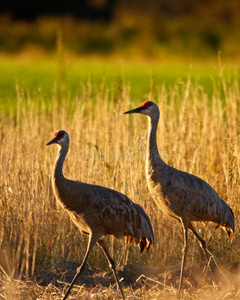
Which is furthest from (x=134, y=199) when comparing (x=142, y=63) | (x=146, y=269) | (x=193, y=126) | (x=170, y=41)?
(x=170, y=41)

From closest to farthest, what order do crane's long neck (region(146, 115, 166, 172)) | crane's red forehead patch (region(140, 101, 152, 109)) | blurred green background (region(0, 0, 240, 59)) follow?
crane's long neck (region(146, 115, 166, 172)) < crane's red forehead patch (region(140, 101, 152, 109)) < blurred green background (region(0, 0, 240, 59))

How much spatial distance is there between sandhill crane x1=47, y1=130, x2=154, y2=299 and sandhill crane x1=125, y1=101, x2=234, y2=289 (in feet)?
0.92

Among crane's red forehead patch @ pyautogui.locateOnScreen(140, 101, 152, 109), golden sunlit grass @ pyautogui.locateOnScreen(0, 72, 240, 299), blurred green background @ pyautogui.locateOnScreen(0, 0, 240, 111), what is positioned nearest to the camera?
crane's red forehead patch @ pyautogui.locateOnScreen(140, 101, 152, 109)

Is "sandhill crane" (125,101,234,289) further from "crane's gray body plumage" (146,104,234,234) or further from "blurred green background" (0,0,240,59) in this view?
"blurred green background" (0,0,240,59)

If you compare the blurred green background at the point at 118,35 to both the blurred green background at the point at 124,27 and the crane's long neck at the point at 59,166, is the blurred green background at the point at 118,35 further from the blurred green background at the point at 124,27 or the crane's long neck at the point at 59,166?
the crane's long neck at the point at 59,166

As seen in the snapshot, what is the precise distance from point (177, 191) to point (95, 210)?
0.79 meters

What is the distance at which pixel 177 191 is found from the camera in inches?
217

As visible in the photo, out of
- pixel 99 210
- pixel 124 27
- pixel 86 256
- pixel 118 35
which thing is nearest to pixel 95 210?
pixel 99 210

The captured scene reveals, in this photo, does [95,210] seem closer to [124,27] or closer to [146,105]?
[146,105]

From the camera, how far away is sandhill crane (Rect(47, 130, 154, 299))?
509 centimetres

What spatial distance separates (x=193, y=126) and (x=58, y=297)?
3.46m

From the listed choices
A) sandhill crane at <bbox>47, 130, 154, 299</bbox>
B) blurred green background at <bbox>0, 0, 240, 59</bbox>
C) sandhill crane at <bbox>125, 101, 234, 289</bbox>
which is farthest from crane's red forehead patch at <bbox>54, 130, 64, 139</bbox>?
blurred green background at <bbox>0, 0, 240, 59</bbox>

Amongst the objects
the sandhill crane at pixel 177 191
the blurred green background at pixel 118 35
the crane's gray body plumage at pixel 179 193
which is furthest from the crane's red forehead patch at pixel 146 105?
the blurred green background at pixel 118 35

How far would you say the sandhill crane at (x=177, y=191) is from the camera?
5.48 meters
